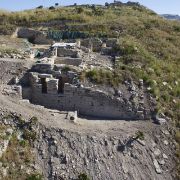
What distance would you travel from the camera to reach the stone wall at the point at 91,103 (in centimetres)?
2658

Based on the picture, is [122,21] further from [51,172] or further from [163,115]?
[51,172]

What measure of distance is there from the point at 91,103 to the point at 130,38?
469 inches

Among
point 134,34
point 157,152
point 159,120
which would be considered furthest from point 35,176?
point 134,34

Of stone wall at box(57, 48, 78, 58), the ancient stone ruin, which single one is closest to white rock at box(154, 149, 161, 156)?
the ancient stone ruin

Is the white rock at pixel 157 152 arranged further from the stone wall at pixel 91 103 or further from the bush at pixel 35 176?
the bush at pixel 35 176

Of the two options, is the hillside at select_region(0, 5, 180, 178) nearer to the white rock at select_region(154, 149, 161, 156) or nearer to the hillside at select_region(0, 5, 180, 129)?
the hillside at select_region(0, 5, 180, 129)

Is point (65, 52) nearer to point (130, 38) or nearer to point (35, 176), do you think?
point (130, 38)

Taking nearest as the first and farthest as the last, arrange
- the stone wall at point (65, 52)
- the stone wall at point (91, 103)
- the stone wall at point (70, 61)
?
the stone wall at point (91, 103), the stone wall at point (70, 61), the stone wall at point (65, 52)

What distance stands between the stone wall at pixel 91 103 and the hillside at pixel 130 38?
4.23 feet

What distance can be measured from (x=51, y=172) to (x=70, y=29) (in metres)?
20.7

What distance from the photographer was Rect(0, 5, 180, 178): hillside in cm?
2800

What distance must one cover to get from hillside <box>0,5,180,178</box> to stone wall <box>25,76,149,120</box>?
1.29 m

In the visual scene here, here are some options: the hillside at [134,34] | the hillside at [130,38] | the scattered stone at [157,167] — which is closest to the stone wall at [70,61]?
the hillside at [130,38]

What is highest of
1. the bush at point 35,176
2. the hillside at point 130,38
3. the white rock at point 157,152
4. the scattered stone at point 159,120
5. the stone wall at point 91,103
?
the hillside at point 130,38
